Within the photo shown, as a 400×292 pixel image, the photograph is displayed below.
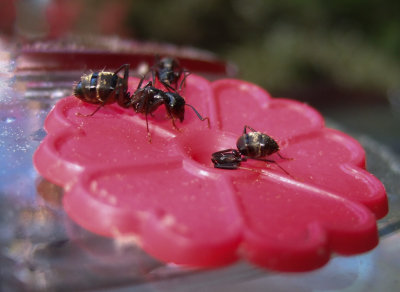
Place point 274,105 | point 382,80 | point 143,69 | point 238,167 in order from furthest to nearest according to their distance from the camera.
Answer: point 382,80, point 143,69, point 274,105, point 238,167

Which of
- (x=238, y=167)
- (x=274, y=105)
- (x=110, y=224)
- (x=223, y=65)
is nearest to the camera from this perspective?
(x=110, y=224)

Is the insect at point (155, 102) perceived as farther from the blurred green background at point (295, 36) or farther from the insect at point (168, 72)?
the blurred green background at point (295, 36)

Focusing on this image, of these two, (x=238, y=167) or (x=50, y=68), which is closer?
(x=238, y=167)

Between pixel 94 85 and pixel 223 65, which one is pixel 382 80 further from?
pixel 94 85

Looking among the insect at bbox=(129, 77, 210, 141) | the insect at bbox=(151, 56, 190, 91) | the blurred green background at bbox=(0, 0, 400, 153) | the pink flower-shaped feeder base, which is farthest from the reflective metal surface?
the blurred green background at bbox=(0, 0, 400, 153)

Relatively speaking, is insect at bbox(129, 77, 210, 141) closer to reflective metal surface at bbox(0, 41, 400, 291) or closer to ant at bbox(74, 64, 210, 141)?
ant at bbox(74, 64, 210, 141)

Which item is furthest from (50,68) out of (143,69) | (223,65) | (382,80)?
(382,80)
